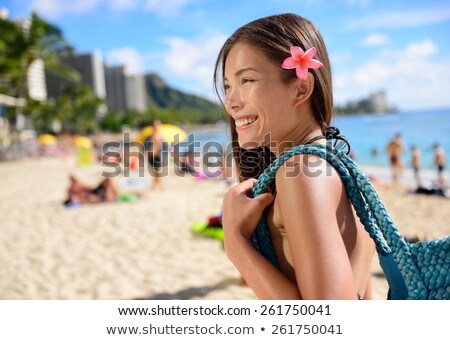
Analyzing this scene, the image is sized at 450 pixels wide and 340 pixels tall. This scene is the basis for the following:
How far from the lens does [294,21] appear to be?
102 centimetres

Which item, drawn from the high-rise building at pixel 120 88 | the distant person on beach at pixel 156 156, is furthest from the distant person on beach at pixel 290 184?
the high-rise building at pixel 120 88

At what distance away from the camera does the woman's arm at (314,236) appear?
81 cm

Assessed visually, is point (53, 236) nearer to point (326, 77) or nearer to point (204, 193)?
point (204, 193)

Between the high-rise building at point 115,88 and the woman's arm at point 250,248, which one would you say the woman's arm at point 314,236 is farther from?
the high-rise building at point 115,88

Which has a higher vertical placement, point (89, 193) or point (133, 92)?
point (133, 92)

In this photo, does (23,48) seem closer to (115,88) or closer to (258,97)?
(258,97)

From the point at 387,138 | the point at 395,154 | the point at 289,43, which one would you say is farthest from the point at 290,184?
the point at 387,138

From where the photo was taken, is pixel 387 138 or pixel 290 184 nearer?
pixel 290 184

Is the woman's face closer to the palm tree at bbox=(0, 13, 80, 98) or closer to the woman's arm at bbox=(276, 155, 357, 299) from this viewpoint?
the woman's arm at bbox=(276, 155, 357, 299)

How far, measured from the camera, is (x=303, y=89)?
0.98 meters

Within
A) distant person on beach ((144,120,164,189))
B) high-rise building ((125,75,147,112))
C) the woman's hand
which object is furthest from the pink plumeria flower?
high-rise building ((125,75,147,112))

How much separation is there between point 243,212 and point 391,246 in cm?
34

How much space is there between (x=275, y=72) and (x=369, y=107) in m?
53.6
